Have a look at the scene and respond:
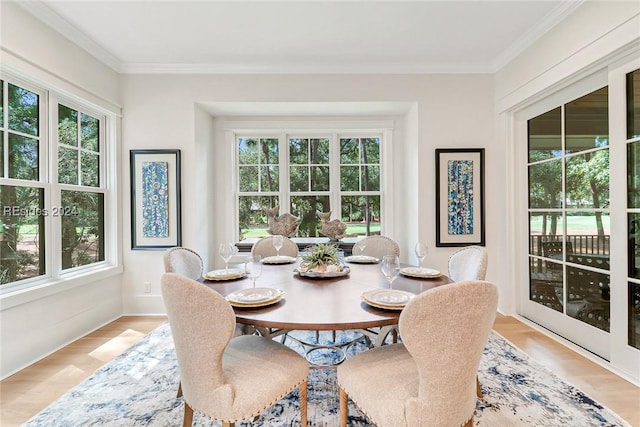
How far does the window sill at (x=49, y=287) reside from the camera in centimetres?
210

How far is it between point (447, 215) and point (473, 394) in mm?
2367

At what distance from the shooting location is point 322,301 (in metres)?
1.52

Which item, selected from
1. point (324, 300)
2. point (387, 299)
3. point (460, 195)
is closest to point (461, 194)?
point (460, 195)

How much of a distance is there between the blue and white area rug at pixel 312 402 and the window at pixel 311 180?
6.98 feet

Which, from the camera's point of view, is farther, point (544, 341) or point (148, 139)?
point (148, 139)

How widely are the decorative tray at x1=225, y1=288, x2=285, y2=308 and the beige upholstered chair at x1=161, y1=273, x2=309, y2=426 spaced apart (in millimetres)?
232

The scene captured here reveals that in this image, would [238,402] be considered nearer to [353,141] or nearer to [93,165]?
A: [93,165]

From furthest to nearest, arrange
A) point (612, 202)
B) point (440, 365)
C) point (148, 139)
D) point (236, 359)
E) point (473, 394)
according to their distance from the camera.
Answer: point (148, 139) → point (612, 202) → point (236, 359) → point (473, 394) → point (440, 365)

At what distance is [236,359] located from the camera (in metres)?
1.43

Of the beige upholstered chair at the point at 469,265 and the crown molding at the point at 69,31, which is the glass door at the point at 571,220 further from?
the crown molding at the point at 69,31

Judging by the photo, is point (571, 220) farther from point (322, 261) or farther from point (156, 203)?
point (156, 203)

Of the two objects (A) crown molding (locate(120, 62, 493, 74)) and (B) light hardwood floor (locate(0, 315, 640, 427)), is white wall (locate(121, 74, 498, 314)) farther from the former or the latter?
(B) light hardwood floor (locate(0, 315, 640, 427))

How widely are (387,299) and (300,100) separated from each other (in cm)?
255

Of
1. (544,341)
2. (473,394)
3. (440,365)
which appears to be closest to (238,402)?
(440,365)
